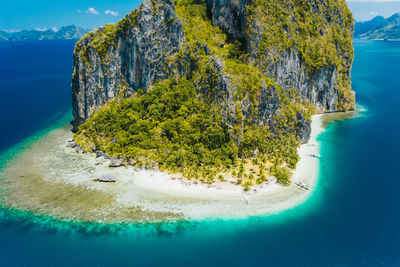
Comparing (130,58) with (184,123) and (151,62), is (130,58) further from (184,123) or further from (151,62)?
(184,123)

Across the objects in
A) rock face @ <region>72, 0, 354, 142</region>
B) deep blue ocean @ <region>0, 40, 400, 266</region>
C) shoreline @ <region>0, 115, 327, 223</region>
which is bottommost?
deep blue ocean @ <region>0, 40, 400, 266</region>

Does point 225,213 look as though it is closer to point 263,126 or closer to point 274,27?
point 263,126

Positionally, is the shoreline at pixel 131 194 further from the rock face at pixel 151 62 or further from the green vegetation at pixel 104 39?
the green vegetation at pixel 104 39

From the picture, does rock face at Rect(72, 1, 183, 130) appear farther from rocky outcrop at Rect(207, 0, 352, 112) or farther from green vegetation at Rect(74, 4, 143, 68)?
rocky outcrop at Rect(207, 0, 352, 112)

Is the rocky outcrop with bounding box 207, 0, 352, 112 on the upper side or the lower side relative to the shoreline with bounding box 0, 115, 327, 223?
upper

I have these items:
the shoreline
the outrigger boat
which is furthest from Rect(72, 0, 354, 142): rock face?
the outrigger boat

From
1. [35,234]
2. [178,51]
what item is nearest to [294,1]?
[178,51]

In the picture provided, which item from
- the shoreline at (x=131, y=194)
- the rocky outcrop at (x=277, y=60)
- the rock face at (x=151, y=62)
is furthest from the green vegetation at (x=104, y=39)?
the shoreline at (x=131, y=194)
